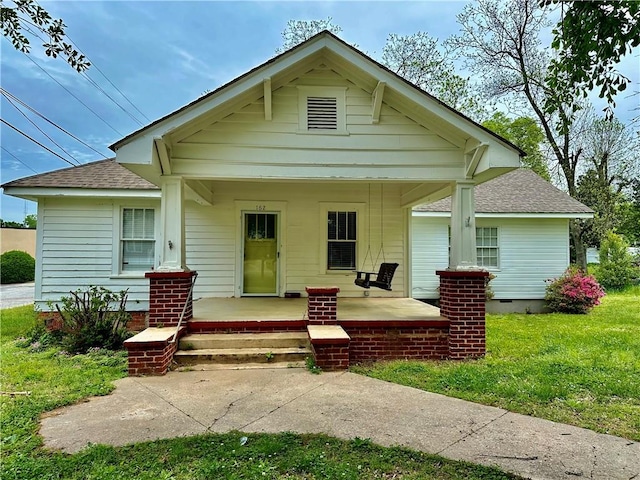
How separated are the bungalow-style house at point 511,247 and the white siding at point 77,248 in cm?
765

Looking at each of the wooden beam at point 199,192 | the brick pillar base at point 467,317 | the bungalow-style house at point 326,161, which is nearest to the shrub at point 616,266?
the bungalow-style house at point 326,161

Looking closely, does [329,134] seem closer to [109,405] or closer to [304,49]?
[304,49]

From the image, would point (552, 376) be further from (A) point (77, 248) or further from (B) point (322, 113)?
(A) point (77, 248)

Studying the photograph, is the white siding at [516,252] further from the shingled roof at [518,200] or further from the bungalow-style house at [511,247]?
the shingled roof at [518,200]

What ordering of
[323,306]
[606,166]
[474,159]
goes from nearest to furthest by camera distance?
[474,159], [323,306], [606,166]

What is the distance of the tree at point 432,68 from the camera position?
67.6ft

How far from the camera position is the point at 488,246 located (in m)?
11.5

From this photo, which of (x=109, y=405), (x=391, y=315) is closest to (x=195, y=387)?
(x=109, y=405)

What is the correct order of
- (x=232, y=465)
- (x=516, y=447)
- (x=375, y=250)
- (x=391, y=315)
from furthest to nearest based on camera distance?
(x=375, y=250) < (x=391, y=315) < (x=516, y=447) < (x=232, y=465)

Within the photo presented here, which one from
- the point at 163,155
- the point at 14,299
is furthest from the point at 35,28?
the point at 14,299

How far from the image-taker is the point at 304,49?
18.1 feet

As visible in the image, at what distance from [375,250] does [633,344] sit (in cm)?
504

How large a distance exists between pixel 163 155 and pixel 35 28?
82.1 inches

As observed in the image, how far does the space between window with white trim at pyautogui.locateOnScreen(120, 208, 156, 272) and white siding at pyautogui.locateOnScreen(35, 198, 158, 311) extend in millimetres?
216
